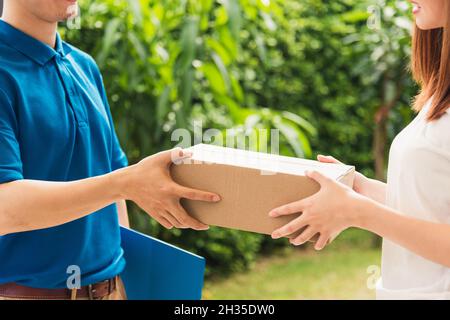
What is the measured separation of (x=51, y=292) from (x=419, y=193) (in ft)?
2.56

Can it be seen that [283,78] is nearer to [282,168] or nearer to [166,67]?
[166,67]

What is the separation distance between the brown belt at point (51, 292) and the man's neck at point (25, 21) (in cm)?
53

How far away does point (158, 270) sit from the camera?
1.63 metres

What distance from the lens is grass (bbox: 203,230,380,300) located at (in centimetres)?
390

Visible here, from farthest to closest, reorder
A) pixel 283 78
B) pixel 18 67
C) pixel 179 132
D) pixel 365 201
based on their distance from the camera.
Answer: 1. pixel 283 78
2. pixel 179 132
3. pixel 18 67
4. pixel 365 201

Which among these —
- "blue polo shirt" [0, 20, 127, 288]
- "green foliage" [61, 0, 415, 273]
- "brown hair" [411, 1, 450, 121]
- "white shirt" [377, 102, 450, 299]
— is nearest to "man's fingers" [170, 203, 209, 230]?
"blue polo shirt" [0, 20, 127, 288]

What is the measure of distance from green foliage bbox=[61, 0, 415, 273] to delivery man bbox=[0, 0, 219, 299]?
1.33 metres

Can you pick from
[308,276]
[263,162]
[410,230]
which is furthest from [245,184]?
[308,276]

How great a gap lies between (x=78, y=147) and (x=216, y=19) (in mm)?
1777

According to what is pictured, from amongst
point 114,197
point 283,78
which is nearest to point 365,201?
point 114,197

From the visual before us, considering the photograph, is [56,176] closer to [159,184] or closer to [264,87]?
[159,184]

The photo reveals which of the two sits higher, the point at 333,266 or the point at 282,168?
the point at 282,168

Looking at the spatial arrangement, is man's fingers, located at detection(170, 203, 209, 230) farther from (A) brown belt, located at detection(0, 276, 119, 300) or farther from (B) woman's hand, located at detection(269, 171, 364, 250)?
(A) brown belt, located at detection(0, 276, 119, 300)

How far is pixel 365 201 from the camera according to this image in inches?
48.9
